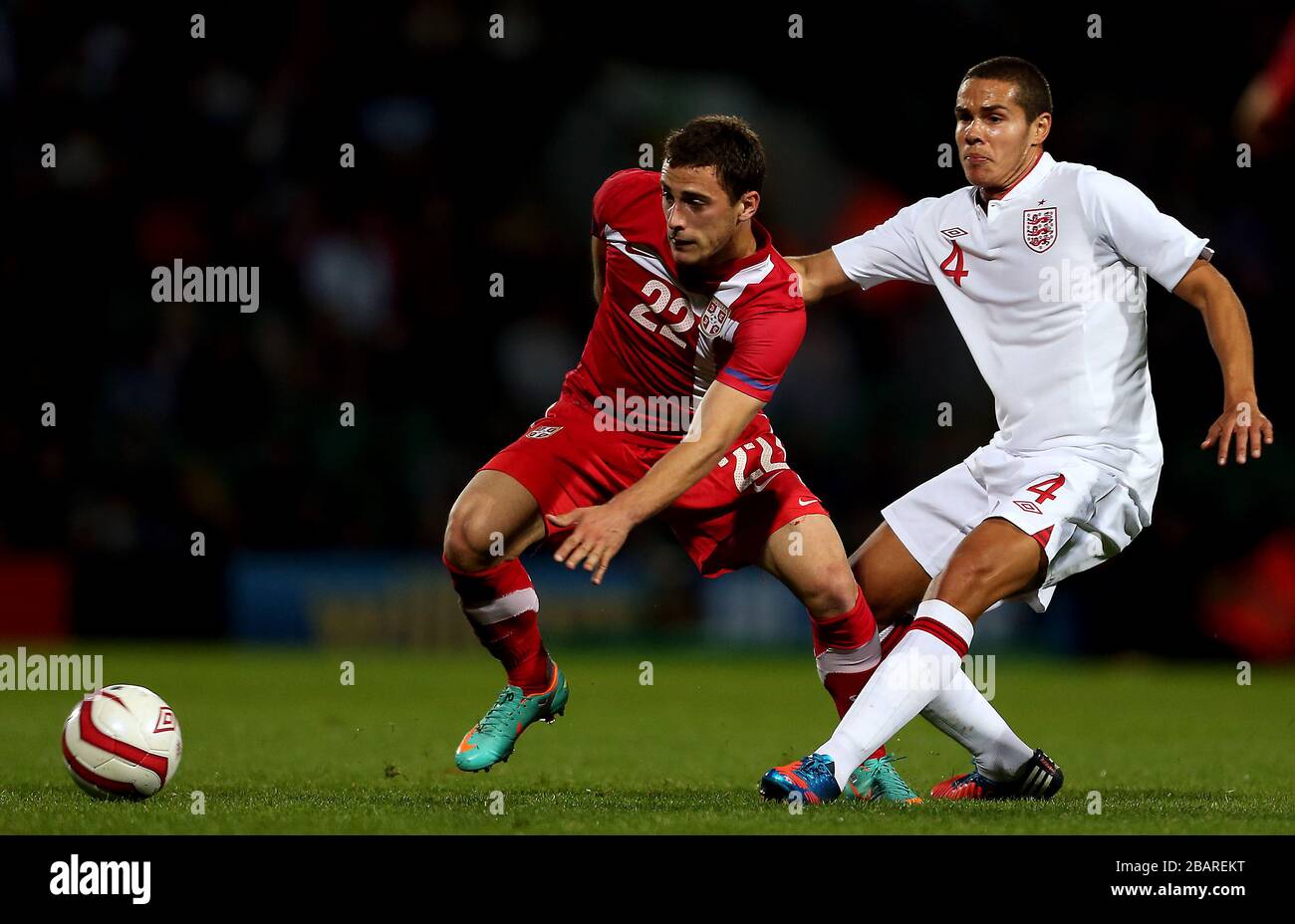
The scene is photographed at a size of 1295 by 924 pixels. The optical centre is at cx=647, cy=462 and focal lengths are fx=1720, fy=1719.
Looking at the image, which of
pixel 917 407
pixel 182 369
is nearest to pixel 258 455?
pixel 182 369

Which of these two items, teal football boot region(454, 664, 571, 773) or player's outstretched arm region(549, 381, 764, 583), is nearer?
player's outstretched arm region(549, 381, 764, 583)

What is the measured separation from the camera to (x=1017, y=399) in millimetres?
5598

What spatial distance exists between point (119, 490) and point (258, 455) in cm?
97

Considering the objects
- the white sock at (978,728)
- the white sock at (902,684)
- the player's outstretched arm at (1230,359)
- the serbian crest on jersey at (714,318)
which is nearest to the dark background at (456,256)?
the white sock at (978,728)

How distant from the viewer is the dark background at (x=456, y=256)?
11.9 m

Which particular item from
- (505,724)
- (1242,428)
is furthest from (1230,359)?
(505,724)

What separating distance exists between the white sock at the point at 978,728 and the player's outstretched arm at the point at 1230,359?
1.04m

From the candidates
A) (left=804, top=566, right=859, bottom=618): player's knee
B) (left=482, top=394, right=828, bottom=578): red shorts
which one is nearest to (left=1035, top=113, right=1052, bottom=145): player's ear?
(left=482, top=394, right=828, bottom=578): red shorts

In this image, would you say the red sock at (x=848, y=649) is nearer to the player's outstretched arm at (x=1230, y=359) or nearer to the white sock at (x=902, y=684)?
the white sock at (x=902, y=684)

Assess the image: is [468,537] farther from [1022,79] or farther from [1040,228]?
[1022,79]

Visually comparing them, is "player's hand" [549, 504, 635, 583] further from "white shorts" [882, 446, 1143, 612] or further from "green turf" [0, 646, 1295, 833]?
"white shorts" [882, 446, 1143, 612]

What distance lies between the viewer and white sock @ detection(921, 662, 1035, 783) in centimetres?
529

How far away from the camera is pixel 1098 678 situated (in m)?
11.0

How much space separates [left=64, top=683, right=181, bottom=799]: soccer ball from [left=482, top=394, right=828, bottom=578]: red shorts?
137 centimetres
